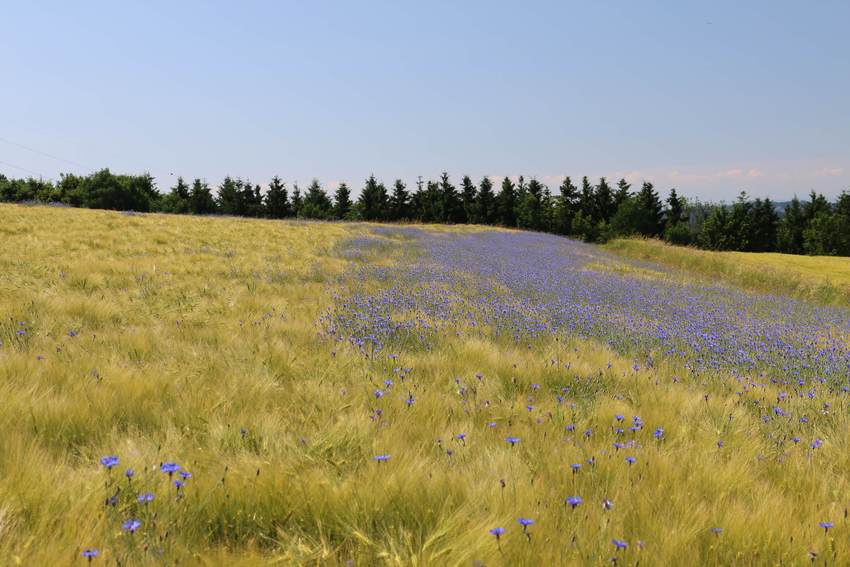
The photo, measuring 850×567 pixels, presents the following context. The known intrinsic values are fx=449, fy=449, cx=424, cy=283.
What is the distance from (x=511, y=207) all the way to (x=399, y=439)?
5766 cm

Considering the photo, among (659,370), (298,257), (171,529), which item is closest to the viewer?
(171,529)

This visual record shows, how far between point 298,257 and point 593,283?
315 inches

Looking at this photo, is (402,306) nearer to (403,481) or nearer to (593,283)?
(403,481)

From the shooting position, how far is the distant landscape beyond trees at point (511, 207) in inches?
2099

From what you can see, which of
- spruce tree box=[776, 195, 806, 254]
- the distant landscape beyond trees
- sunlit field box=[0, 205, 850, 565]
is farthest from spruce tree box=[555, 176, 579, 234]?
sunlit field box=[0, 205, 850, 565]

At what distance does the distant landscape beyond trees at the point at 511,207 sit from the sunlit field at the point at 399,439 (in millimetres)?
45710

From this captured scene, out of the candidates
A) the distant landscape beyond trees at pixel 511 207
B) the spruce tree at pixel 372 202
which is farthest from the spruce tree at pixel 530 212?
the spruce tree at pixel 372 202

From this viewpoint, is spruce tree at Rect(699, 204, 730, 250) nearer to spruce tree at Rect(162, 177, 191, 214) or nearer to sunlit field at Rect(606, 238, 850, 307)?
sunlit field at Rect(606, 238, 850, 307)

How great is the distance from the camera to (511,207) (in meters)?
57.9

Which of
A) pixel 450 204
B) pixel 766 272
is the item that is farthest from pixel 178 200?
pixel 766 272

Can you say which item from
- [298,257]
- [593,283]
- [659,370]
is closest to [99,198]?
[298,257]

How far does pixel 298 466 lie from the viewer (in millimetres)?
2064

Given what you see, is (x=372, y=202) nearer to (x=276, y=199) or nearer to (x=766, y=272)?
(x=276, y=199)

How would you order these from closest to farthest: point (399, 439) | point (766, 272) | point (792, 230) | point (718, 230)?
point (399, 439)
point (766, 272)
point (718, 230)
point (792, 230)
